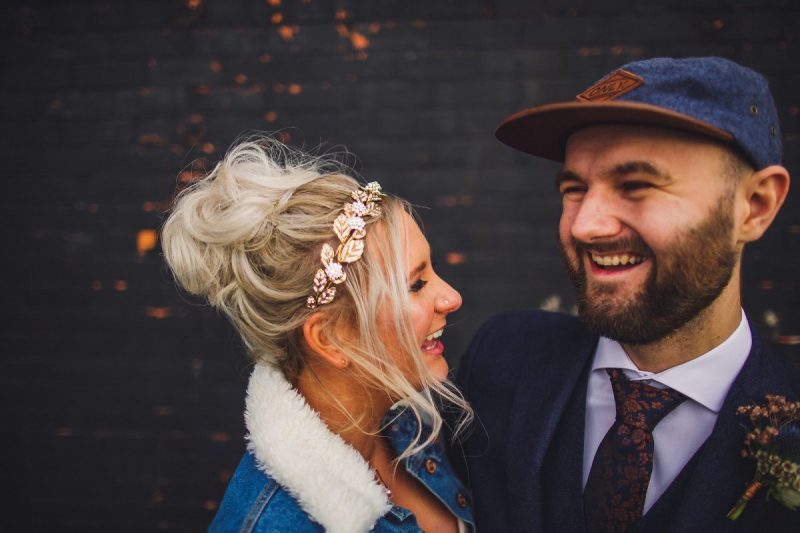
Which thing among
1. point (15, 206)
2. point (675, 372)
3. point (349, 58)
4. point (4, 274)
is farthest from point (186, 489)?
point (675, 372)

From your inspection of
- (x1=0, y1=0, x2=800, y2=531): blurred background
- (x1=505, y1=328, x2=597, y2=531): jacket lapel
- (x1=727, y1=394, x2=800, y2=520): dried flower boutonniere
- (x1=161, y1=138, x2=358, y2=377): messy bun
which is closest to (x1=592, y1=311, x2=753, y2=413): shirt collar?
(x1=727, y1=394, x2=800, y2=520): dried flower boutonniere

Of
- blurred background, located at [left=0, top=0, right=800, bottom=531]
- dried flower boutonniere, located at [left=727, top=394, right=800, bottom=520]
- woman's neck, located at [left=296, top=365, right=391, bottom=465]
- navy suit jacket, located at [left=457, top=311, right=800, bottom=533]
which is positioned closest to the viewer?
dried flower boutonniere, located at [left=727, top=394, right=800, bottom=520]

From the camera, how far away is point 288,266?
1.79 m

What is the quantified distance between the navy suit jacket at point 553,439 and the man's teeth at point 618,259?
0.39 m

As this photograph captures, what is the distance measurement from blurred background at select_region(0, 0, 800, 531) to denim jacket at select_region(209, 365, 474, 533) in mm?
1536

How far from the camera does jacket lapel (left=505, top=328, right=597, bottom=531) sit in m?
1.73

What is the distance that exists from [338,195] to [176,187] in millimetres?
1616

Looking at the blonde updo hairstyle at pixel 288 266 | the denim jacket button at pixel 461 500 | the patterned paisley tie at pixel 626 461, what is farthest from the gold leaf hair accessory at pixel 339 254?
the patterned paisley tie at pixel 626 461

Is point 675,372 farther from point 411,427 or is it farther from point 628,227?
point 411,427

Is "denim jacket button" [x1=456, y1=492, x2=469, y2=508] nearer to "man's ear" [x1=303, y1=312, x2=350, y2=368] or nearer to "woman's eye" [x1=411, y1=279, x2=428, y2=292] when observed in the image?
"man's ear" [x1=303, y1=312, x2=350, y2=368]

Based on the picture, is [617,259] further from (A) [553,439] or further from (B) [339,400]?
(B) [339,400]

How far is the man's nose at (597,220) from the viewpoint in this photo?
5.22 ft

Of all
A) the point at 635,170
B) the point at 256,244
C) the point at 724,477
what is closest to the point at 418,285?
the point at 256,244

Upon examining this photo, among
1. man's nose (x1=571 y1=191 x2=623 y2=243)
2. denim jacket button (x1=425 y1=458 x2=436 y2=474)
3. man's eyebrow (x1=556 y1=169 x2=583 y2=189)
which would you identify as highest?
man's eyebrow (x1=556 y1=169 x2=583 y2=189)
